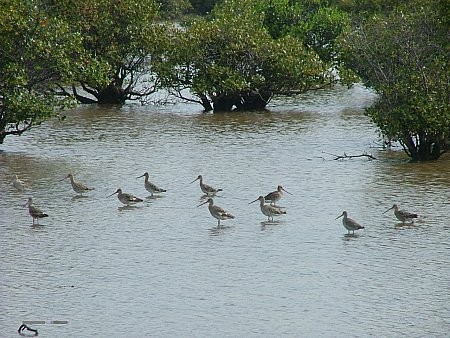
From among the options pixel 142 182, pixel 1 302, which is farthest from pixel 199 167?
pixel 1 302

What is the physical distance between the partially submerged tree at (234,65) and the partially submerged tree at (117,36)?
0.95m

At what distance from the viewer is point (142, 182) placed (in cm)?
2127

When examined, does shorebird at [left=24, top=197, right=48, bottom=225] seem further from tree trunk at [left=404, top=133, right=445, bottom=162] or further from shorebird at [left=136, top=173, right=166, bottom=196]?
tree trunk at [left=404, top=133, right=445, bottom=162]

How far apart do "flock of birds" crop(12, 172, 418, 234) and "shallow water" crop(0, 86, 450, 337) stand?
18cm

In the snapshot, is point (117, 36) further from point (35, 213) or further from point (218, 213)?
point (218, 213)

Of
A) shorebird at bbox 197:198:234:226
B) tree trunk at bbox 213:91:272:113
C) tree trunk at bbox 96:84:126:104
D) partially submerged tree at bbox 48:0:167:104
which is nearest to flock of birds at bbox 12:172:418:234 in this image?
shorebird at bbox 197:198:234:226

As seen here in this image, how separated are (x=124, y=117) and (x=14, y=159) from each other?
280 inches

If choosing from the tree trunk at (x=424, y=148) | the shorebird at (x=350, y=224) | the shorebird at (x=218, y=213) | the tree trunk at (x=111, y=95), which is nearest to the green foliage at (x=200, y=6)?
the tree trunk at (x=111, y=95)

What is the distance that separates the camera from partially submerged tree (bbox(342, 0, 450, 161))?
22.8 meters

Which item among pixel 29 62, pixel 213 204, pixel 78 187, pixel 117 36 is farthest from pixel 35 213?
pixel 117 36

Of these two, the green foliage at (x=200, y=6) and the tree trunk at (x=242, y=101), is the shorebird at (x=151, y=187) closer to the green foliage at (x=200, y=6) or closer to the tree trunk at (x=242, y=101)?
the tree trunk at (x=242, y=101)

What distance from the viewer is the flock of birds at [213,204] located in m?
17.6

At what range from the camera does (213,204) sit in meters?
18.0

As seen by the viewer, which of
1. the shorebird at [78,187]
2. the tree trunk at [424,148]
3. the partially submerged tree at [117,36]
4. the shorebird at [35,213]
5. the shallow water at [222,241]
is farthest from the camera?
the partially submerged tree at [117,36]
